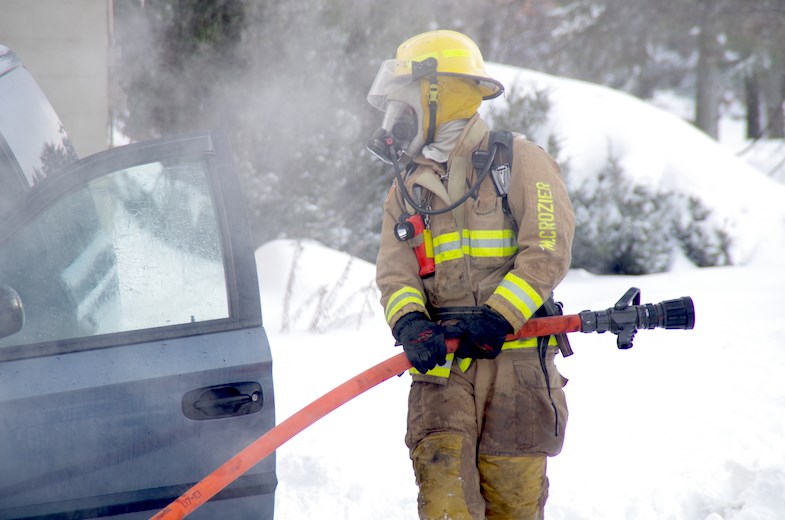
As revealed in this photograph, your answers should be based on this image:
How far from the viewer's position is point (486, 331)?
2533mm

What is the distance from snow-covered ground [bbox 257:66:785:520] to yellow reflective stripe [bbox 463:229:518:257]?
55.3 inches

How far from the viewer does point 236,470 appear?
229 cm

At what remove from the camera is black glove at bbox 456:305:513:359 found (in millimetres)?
2531

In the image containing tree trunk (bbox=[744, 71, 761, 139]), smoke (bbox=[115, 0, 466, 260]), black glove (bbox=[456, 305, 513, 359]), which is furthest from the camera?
tree trunk (bbox=[744, 71, 761, 139])

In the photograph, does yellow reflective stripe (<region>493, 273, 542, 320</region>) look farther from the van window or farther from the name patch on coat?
the van window

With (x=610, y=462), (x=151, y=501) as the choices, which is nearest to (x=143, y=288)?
(x=151, y=501)

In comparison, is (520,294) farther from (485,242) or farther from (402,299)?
(402,299)

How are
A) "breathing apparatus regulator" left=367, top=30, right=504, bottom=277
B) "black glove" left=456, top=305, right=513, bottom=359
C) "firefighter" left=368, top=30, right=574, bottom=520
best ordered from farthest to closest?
"breathing apparatus regulator" left=367, top=30, right=504, bottom=277 < "firefighter" left=368, top=30, right=574, bottom=520 < "black glove" left=456, top=305, right=513, bottom=359

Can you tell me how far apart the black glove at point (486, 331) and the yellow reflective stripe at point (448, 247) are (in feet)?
0.69

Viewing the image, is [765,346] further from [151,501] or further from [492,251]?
[151,501]

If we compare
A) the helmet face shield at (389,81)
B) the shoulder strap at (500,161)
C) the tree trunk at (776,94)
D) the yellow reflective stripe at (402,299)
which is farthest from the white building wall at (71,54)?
the tree trunk at (776,94)

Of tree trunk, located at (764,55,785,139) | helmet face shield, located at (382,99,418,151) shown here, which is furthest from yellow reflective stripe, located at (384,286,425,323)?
tree trunk, located at (764,55,785,139)

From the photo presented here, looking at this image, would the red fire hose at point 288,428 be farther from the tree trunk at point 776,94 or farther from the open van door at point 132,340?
the tree trunk at point 776,94

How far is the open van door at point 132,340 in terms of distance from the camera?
2289mm
